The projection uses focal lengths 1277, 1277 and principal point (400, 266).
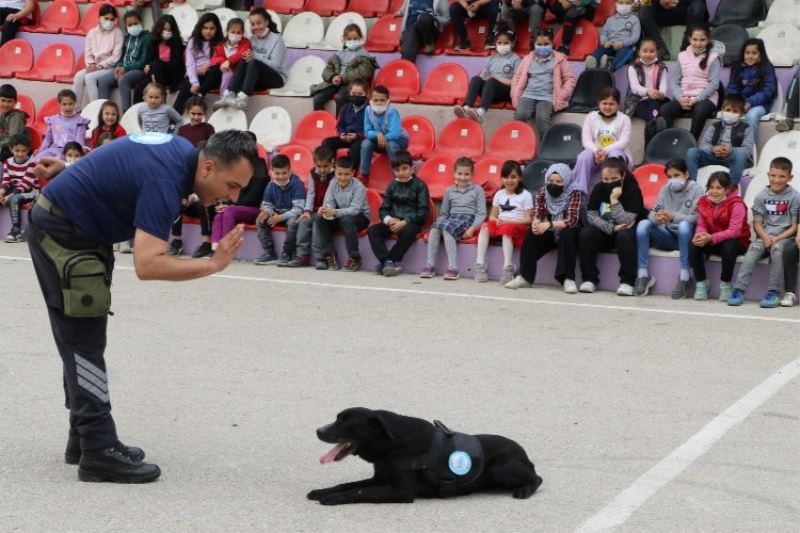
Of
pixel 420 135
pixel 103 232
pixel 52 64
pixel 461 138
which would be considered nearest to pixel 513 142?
pixel 461 138

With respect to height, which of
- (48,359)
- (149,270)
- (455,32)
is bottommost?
(48,359)

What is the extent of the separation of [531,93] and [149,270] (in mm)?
9408

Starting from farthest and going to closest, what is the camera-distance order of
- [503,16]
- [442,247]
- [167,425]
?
[503,16] < [442,247] < [167,425]

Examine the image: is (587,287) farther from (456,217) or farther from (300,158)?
(300,158)

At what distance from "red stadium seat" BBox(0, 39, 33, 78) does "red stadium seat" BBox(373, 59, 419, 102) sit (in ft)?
18.6

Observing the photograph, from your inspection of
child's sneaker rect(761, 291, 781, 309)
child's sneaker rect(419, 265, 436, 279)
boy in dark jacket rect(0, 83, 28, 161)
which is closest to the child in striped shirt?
boy in dark jacket rect(0, 83, 28, 161)

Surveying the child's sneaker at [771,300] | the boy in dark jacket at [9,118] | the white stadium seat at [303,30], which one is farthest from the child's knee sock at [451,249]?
the boy in dark jacket at [9,118]

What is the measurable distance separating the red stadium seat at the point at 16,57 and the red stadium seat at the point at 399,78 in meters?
5.67

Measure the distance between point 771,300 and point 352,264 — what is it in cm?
416

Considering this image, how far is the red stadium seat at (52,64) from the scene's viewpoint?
704 inches

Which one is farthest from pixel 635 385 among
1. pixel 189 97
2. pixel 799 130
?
pixel 189 97

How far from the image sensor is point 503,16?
15.4 meters

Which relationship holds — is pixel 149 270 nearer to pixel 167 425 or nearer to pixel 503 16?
pixel 167 425

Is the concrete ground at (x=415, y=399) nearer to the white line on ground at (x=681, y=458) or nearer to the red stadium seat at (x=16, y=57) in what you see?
the white line on ground at (x=681, y=458)
